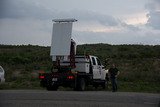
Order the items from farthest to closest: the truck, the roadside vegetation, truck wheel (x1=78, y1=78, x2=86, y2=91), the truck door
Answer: the roadside vegetation → the truck door → truck wheel (x1=78, y1=78, x2=86, y2=91) → the truck

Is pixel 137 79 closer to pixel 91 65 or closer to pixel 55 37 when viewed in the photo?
pixel 91 65

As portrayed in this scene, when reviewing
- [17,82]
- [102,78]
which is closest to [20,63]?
[17,82]

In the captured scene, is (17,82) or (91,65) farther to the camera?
(17,82)

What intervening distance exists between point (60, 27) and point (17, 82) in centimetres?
1042

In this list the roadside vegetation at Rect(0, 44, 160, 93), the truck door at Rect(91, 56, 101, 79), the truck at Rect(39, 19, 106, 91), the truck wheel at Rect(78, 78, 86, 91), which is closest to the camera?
the truck at Rect(39, 19, 106, 91)

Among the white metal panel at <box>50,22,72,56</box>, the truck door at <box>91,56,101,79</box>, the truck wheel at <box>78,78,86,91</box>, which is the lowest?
the truck wheel at <box>78,78,86,91</box>

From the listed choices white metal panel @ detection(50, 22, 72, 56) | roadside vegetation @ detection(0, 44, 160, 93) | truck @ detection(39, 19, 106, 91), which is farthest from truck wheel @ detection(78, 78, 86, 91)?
roadside vegetation @ detection(0, 44, 160, 93)

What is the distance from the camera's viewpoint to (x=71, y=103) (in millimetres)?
17844

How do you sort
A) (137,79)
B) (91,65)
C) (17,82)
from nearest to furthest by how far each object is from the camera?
(91,65) < (17,82) < (137,79)

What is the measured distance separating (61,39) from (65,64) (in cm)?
158

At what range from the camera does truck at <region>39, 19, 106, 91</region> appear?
2745 cm

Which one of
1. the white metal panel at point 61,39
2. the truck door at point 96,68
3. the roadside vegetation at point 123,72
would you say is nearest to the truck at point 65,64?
the white metal panel at point 61,39

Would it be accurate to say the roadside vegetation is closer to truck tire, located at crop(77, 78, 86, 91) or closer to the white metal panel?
the white metal panel

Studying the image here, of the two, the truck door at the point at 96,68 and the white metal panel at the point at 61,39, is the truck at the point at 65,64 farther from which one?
the truck door at the point at 96,68
